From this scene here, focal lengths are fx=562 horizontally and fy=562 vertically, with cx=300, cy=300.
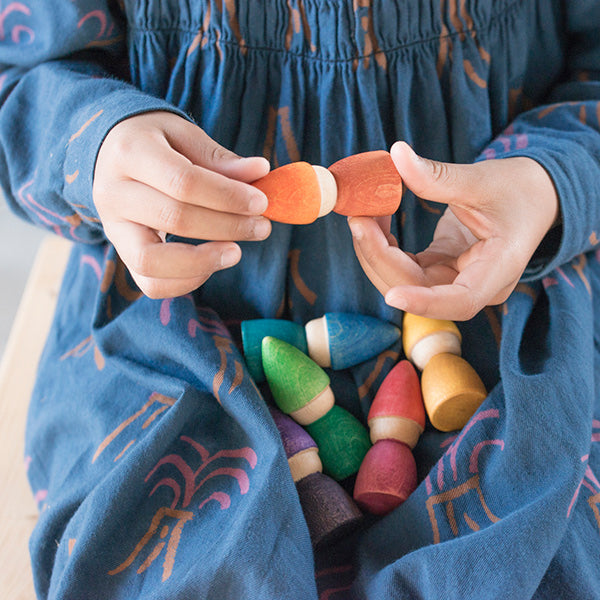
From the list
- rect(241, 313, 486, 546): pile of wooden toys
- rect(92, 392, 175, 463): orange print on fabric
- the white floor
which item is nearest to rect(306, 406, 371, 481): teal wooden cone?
rect(241, 313, 486, 546): pile of wooden toys

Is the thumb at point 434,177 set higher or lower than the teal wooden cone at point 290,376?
higher

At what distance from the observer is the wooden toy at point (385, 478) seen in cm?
49

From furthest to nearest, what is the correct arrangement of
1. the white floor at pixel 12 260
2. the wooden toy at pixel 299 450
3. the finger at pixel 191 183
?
the white floor at pixel 12 260 → the wooden toy at pixel 299 450 → the finger at pixel 191 183

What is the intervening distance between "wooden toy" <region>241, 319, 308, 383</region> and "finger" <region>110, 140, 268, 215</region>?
7.0 inches

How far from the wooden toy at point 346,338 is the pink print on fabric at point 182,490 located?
14 cm

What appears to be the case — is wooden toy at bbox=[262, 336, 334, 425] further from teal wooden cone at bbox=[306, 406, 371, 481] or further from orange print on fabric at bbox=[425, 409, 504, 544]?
orange print on fabric at bbox=[425, 409, 504, 544]

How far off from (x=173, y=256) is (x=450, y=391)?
10.9 inches

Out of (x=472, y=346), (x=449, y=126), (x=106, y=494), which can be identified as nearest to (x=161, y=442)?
(x=106, y=494)

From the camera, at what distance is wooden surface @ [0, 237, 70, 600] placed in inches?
23.3

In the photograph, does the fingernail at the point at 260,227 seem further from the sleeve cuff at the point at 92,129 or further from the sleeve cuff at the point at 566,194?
the sleeve cuff at the point at 566,194

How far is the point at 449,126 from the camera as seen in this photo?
0.60m

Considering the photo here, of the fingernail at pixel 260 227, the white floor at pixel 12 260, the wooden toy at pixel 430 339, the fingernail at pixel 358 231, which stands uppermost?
the fingernail at pixel 260 227

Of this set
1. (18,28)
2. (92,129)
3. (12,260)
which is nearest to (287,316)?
(92,129)

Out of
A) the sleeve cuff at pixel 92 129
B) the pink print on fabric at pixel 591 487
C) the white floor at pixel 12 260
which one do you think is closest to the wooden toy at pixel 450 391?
the pink print on fabric at pixel 591 487
